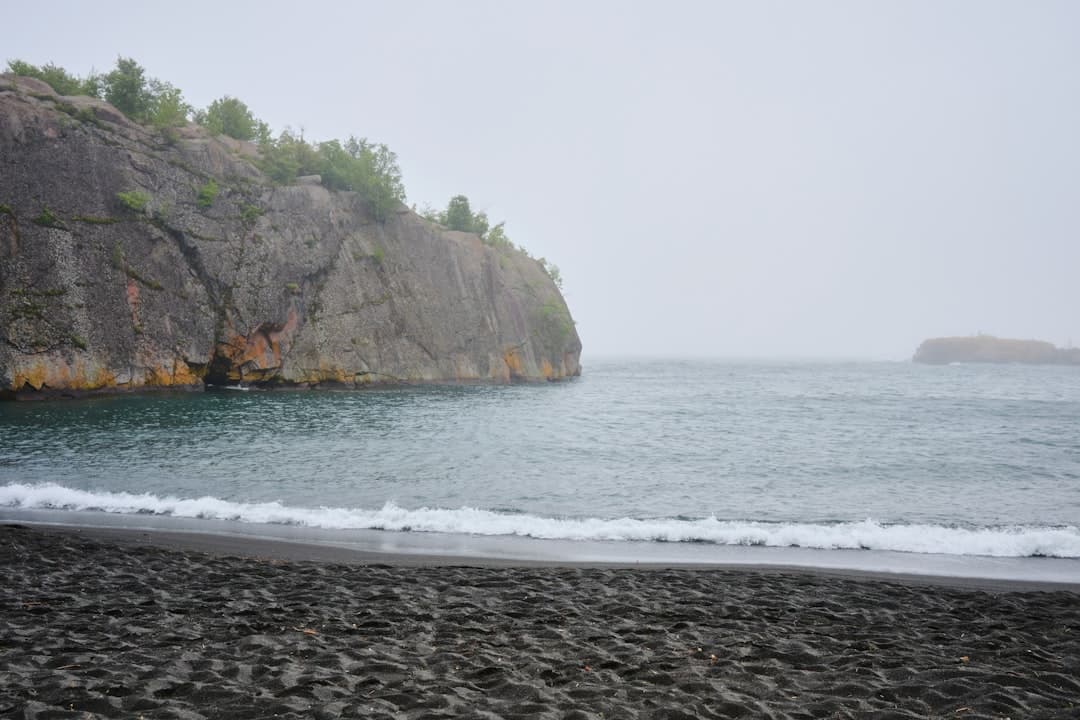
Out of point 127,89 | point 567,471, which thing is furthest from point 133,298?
point 567,471

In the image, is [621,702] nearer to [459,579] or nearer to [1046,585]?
[459,579]

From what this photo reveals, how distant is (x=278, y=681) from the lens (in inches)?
239

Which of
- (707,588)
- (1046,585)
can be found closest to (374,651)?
(707,588)

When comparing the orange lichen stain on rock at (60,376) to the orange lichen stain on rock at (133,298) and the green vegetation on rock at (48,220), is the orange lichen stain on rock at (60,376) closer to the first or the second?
the orange lichen stain on rock at (133,298)

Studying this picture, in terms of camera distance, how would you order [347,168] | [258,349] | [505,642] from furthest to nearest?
[347,168] → [258,349] → [505,642]

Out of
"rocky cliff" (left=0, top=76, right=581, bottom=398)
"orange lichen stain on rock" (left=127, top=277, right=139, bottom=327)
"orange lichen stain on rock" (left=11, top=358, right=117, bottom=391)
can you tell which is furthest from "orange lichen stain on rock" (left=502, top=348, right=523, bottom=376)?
"orange lichen stain on rock" (left=11, top=358, right=117, bottom=391)

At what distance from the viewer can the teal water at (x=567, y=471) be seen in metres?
14.7

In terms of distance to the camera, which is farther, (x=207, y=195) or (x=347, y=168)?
(x=347, y=168)

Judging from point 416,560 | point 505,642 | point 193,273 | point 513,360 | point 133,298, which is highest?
point 193,273

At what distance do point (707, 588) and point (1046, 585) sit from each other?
6303mm

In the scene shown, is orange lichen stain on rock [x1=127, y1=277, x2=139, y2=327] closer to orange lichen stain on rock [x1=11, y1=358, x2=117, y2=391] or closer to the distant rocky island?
orange lichen stain on rock [x1=11, y1=358, x2=117, y2=391]

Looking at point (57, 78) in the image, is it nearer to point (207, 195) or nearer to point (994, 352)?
point (207, 195)

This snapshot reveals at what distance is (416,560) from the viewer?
1159 cm

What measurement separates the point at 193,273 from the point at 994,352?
203 metres
